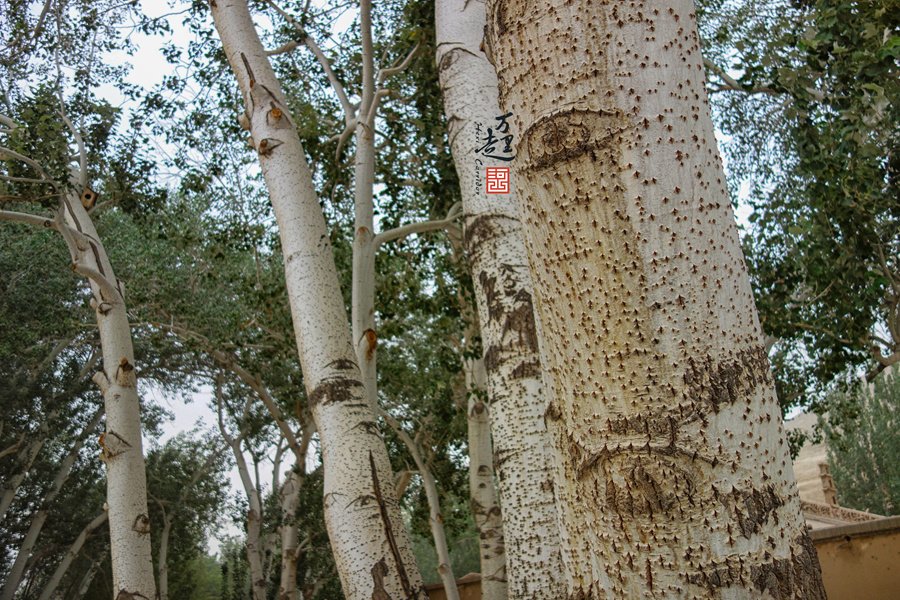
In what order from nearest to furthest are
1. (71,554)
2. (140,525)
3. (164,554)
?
(140,525), (71,554), (164,554)

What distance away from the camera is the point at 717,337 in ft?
2.52

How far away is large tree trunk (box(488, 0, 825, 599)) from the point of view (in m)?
0.73

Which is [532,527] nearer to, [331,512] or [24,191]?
[331,512]

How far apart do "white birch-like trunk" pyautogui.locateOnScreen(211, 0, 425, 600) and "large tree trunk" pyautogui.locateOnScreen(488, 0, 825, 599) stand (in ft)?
5.87

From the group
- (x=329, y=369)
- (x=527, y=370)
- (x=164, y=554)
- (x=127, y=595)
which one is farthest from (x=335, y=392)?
(x=164, y=554)

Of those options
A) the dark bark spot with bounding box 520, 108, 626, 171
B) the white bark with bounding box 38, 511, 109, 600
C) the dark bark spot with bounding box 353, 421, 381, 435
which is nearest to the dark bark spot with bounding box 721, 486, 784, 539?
the dark bark spot with bounding box 520, 108, 626, 171

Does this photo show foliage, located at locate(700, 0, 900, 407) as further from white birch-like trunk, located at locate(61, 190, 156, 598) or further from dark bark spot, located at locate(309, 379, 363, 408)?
white birch-like trunk, located at locate(61, 190, 156, 598)

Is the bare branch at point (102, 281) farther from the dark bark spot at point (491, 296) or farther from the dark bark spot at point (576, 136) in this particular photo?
the dark bark spot at point (576, 136)

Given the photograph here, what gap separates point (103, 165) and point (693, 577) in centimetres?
857

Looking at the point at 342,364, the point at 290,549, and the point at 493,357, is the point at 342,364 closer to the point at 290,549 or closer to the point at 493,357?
the point at 493,357

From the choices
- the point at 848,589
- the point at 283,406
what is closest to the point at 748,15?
the point at 848,589

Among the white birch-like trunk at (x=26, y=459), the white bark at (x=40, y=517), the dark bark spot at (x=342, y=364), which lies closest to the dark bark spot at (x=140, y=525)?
the dark bark spot at (x=342, y=364)

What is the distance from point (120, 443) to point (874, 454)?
22.4 meters

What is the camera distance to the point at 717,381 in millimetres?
754
